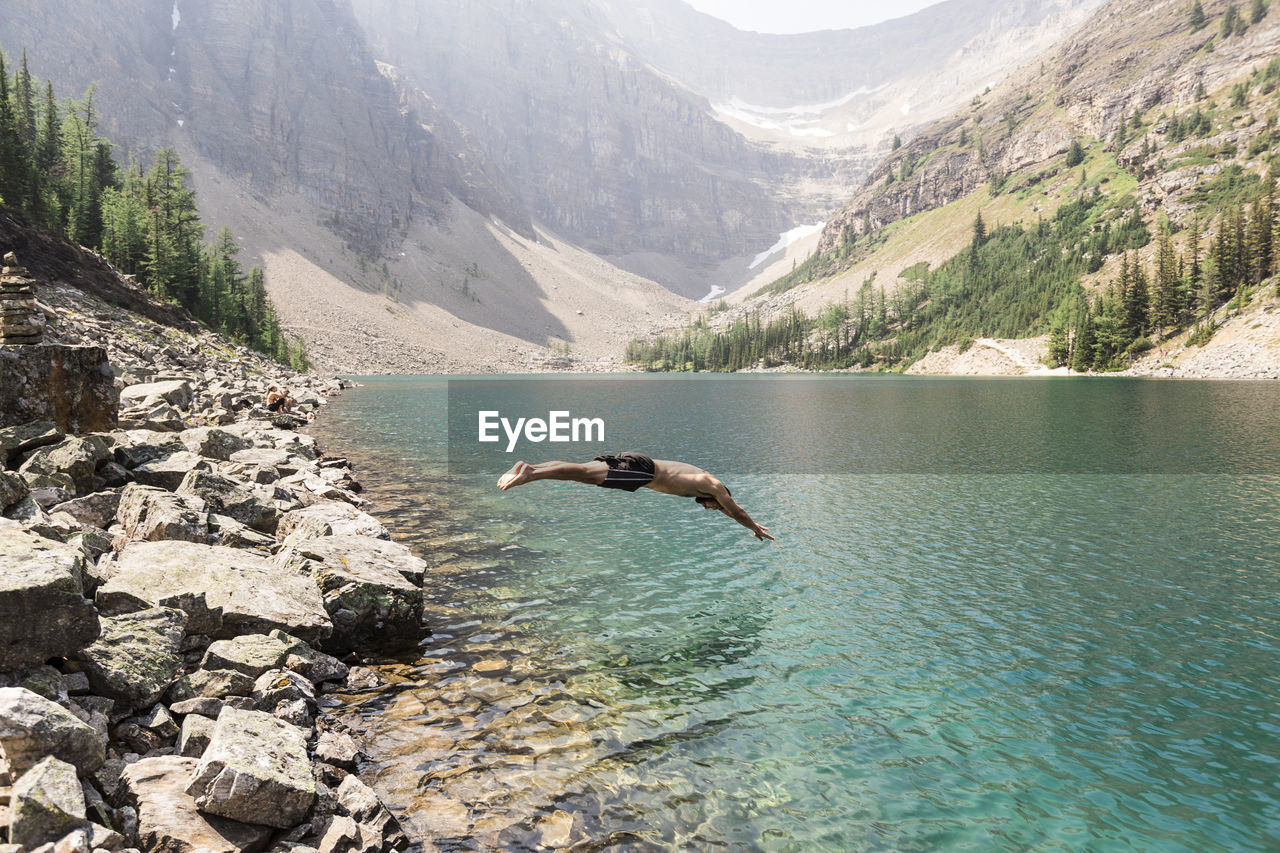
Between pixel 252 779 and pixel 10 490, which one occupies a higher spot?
pixel 10 490

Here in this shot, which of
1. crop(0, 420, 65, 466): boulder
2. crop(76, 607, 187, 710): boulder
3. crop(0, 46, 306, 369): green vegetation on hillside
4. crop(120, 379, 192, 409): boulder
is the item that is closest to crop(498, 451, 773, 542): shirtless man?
crop(76, 607, 187, 710): boulder

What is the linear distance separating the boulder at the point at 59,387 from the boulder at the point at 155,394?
11.0 metres

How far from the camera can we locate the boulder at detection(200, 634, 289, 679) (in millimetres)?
9211

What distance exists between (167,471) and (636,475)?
11.9 m

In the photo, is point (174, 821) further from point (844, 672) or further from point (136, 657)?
point (844, 672)

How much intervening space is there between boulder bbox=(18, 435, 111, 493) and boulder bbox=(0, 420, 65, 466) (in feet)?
0.78

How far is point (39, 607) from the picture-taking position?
680cm

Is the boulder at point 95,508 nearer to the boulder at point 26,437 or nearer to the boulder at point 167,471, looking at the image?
the boulder at point 167,471

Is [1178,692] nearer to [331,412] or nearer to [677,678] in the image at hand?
[677,678]

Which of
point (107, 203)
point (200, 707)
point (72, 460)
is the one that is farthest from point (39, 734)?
point (107, 203)

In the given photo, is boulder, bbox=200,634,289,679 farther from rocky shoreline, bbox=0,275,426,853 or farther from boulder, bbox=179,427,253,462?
boulder, bbox=179,427,253,462

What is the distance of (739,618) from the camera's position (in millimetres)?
14586

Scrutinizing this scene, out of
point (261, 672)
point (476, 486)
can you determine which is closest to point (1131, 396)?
point (476, 486)

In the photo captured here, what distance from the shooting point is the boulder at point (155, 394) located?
27072 mm
